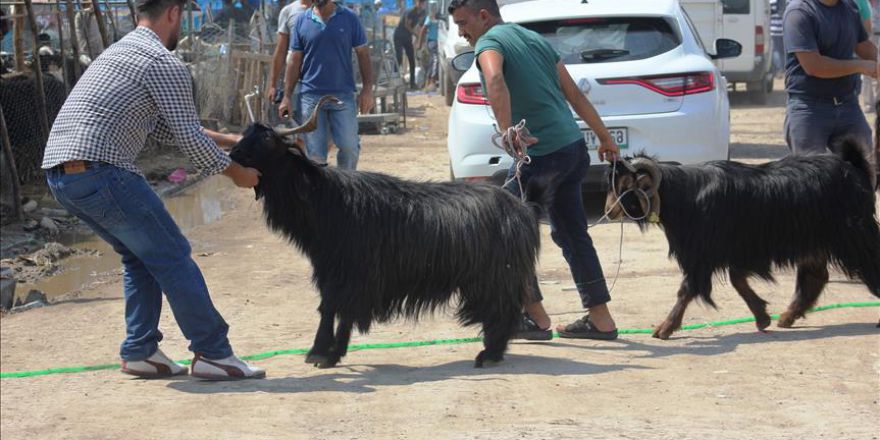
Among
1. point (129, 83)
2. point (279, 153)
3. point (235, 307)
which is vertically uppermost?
point (129, 83)

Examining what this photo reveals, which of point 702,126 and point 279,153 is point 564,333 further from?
point 702,126

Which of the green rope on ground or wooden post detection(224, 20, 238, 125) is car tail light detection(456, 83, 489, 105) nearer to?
the green rope on ground

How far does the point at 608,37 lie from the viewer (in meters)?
10.1

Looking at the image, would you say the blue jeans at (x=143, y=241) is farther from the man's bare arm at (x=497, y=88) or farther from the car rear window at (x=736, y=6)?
the car rear window at (x=736, y=6)

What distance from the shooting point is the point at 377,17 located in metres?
25.4

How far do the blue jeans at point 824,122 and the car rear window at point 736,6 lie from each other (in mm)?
12634

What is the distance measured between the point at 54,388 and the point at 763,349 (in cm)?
364

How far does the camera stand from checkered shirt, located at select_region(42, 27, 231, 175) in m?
5.57

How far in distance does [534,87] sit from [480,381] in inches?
62.7

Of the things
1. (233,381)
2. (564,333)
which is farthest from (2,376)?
(564,333)

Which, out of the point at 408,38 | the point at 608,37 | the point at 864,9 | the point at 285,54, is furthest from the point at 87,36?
the point at 408,38

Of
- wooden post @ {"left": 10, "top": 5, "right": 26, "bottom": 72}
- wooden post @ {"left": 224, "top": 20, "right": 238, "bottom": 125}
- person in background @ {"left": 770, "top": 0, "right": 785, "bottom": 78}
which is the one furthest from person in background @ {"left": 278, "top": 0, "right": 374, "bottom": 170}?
person in background @ {"left": 770, "top": 0, "right": 785, "bottom": 78}

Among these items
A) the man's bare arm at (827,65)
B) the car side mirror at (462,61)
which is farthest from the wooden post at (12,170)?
the man's bare arm at (827,65)

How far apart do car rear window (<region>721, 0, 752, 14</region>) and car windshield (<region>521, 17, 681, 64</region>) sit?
10351mm
